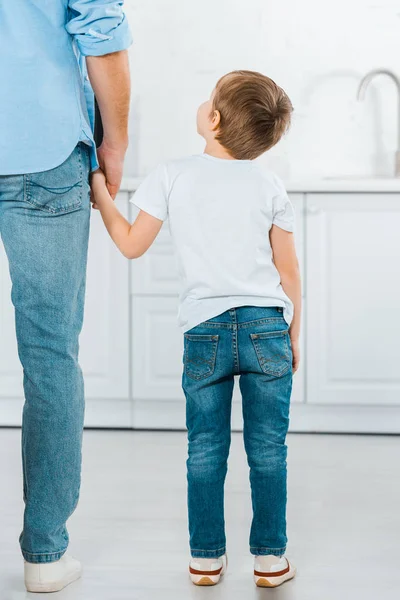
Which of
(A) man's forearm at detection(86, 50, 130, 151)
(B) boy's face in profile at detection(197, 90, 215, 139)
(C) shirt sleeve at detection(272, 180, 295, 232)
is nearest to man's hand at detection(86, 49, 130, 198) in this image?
(A) man's forearm at detection(86, 50, 130, 151)

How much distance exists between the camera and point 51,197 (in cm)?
147

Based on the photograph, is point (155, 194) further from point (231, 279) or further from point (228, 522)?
point (228, 522)

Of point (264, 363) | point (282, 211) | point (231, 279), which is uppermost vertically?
point (282, 211)

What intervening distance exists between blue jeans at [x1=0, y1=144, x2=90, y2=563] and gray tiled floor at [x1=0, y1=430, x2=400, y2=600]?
173 millimetres

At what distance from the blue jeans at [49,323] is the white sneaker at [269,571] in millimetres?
355

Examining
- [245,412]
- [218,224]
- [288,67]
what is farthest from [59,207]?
[288,67]

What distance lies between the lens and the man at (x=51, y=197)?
4.71ft

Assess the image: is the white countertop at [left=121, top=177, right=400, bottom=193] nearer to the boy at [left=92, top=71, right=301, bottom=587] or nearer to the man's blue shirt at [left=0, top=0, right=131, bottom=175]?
the boy at [left=92, top=71, right=301, bottom=587]

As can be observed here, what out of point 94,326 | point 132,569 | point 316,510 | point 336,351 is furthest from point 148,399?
point 132,569

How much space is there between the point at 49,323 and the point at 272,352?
378 mm

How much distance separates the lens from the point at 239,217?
1.54m

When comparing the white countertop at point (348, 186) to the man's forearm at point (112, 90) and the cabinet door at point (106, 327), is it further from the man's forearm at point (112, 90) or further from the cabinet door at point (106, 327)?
the man's forearm at point (112, 90)

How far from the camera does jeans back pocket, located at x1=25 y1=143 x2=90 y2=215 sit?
1454 mm

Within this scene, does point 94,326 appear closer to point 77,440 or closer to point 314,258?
point 314,258
